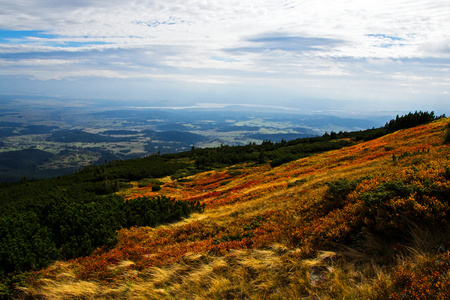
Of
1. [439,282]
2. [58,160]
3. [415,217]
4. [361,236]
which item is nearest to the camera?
[439,282]

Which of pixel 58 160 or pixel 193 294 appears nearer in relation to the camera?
pixel 193 294

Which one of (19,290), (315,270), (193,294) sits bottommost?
(19,290)

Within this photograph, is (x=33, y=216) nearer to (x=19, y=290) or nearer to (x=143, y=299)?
(x=19, y=290)

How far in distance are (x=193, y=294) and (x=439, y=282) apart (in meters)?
4.92

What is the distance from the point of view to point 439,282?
3855 mm

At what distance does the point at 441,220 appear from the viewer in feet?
17.8

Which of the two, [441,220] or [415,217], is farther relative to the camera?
[415,217]

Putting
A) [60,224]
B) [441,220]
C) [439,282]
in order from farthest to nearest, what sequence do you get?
1. [60,224]
2. [441,220]
3. [439,282]

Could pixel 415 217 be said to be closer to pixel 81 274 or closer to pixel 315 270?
pixel 315 270

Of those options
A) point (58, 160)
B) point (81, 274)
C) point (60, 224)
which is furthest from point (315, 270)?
point (58, 160)

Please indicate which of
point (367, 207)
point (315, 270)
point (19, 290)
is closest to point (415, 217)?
point (367, 207)

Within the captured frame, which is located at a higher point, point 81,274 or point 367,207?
point 367,207

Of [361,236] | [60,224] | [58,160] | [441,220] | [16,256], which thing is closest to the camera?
[441,220]

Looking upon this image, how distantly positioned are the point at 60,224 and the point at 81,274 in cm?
382
